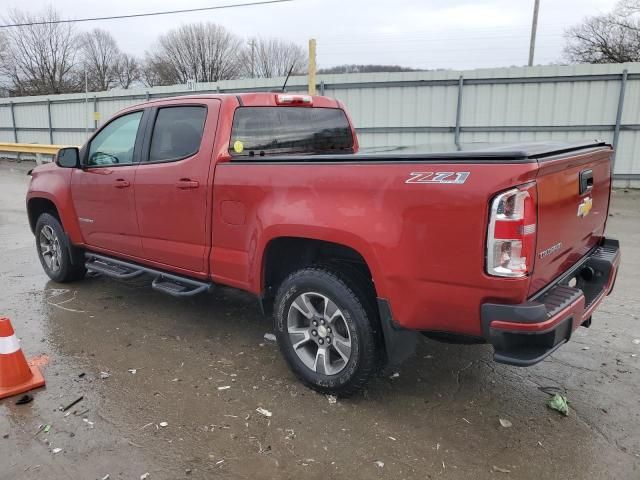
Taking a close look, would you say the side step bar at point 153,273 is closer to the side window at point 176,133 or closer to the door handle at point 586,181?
the side window at point 176,133

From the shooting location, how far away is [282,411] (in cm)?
319

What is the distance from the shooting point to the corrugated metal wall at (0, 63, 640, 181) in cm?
1169

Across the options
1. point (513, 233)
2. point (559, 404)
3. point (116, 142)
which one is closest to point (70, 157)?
point (116, 142)

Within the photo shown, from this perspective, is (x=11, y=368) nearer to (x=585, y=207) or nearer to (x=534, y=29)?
(x=585, y=207)

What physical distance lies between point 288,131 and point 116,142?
5.65ft

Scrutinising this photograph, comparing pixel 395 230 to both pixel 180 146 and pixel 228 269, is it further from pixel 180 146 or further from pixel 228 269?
pixel 180 146

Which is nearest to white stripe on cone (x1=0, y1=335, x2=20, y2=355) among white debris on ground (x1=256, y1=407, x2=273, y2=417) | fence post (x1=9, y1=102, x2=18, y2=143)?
white debris on ground (x1=256, y1=407, x2=273, y2=417)

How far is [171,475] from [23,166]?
20.8m

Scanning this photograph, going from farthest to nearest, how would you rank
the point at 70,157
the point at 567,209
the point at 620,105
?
the point at 620,105
the point at 70,157
the point at 567,209

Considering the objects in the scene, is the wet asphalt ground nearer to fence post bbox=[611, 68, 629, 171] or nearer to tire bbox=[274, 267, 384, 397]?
tire bbox=[274, 267, 384, 397]

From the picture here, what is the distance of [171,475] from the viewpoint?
8.61 ft

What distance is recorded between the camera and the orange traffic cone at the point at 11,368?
11.1 ft

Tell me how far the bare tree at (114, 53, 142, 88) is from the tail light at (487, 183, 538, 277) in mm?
56604

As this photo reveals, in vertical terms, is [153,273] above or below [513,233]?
below
